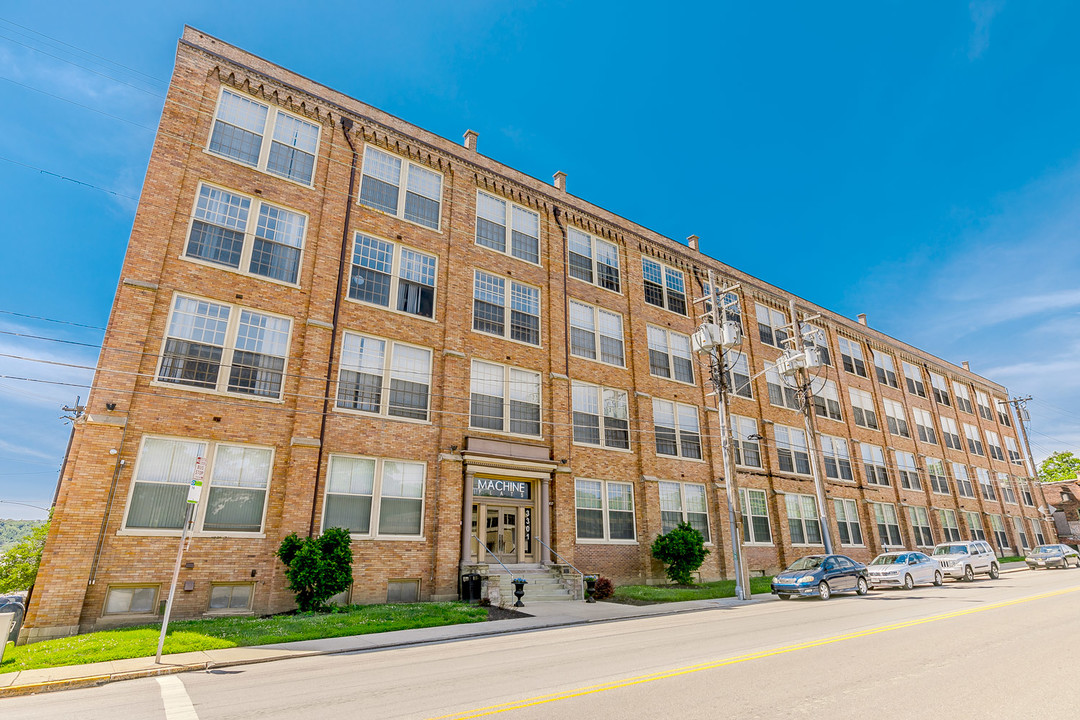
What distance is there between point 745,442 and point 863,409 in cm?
1347

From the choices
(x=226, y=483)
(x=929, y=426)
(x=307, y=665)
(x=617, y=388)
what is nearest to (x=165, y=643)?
(x=307, y=665)

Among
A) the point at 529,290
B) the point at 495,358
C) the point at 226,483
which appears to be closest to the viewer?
the point at 226,483

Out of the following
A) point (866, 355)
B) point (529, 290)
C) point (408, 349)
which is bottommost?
point (408, 349)

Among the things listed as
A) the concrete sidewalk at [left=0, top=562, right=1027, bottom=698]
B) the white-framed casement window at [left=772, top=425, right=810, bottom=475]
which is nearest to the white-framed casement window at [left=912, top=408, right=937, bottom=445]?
the white-framed casement window at [left=772, top=425, right=810, bottom=475]

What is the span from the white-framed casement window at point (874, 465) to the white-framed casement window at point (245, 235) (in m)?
33.9

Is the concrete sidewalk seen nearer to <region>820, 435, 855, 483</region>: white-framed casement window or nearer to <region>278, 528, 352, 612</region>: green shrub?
<region>278, 528, 352, 612</region>: green shrub

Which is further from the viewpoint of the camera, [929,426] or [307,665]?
[929,426]

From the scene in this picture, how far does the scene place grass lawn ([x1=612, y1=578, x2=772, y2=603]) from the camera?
18.4 metres

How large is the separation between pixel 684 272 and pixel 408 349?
16581 millimetres

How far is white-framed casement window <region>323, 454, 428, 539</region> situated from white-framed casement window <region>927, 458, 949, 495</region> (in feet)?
125

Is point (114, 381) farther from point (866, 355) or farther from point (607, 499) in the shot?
point (866, 355)

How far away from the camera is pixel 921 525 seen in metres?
36.7

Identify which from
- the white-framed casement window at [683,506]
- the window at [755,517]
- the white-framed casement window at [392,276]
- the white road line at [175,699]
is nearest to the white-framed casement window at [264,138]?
the white-framed casement window at [392,276]

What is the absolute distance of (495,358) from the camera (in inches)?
827
